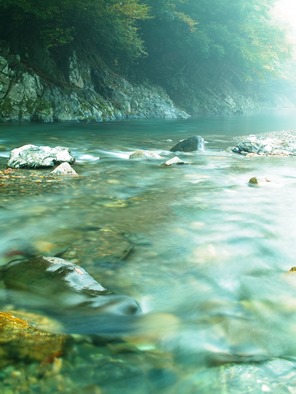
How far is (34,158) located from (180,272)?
14.9 ft

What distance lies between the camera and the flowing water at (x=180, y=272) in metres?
1.53

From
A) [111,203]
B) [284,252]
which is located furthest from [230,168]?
[284,252]

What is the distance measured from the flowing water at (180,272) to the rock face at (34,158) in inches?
37.1

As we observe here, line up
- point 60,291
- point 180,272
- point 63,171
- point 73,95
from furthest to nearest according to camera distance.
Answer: point 73,95 → point 63,171 → point 180,272 → point 60,291

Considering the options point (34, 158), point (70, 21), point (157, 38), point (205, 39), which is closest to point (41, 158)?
point (34, 158)

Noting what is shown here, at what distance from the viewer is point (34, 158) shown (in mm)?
6441

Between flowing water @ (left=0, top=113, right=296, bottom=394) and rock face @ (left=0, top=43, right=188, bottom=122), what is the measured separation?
11.5 meters

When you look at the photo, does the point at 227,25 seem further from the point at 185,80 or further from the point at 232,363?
the point at 232,363

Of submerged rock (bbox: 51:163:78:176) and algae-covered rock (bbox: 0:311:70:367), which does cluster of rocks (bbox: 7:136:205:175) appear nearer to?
submerged rock (bbox: 51:163:78:176)

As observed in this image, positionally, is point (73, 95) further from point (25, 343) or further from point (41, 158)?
point (25, 343)

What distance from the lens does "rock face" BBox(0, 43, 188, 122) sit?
16.1m

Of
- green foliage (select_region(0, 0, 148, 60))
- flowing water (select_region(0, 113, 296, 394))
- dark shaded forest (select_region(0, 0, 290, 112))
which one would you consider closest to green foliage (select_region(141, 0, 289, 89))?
dark shaded forest (select_region(0, 0, 290, 112))

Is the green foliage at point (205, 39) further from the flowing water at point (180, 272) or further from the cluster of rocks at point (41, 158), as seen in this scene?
the flowing water at point (180, 272)

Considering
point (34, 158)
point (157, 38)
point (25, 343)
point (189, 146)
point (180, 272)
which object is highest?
point (157, 38)
